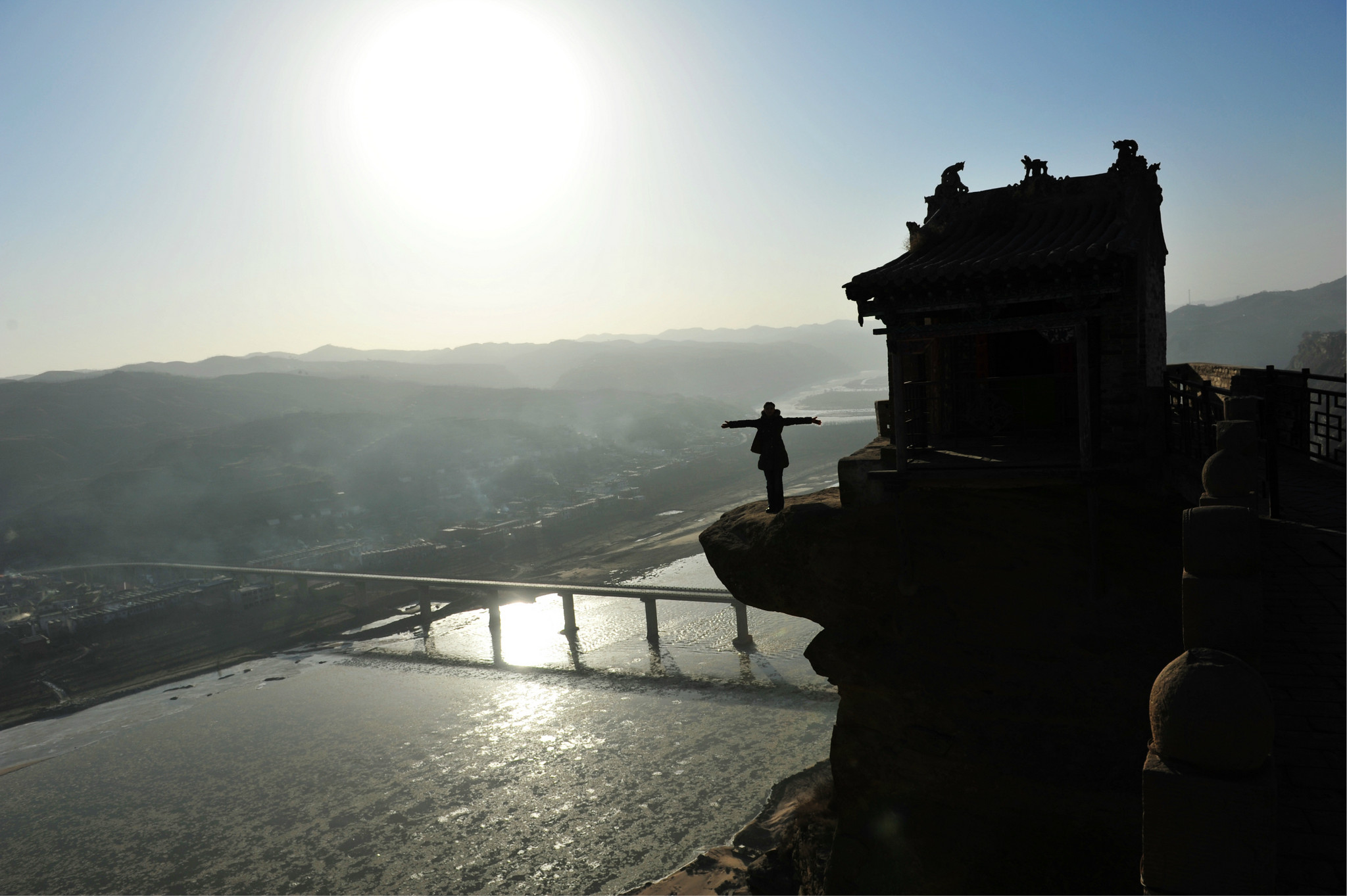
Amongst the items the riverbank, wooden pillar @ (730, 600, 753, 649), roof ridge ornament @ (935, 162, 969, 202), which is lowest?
the riverbank

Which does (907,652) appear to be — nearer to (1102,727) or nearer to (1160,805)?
(1102,727)

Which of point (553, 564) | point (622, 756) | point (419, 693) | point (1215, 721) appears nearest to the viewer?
point (1215, 721)

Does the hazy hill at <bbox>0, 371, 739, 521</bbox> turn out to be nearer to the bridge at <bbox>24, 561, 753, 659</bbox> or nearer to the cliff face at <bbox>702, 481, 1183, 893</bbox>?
the bridge at <bbox>24, 561, 753, 659</bbox>

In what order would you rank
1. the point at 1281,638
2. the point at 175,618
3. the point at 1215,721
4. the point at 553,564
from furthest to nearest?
the point at 553,564, the point at 175,618, the point at 1281,638, the point at 1215,721

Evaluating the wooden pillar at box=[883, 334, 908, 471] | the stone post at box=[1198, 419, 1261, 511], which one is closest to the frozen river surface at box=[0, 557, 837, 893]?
the wooden pillar at box=[883, 334, 908, 471]

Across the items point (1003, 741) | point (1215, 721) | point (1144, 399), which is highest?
point (1144, 399)

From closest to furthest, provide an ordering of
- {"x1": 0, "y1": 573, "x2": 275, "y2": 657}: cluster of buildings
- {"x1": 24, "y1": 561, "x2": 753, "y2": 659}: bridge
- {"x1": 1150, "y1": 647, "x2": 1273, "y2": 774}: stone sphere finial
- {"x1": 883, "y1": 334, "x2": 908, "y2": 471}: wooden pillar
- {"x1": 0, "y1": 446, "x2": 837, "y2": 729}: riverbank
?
{"x1": 1150, "y1": 647, "x2": 1273, "y2": 774}: stone sphere finial, {"x1": 883, "y1": 334, "x2": 908, "y2": 471}: wooden pillar, {"x1": 24, "y1": 561, "x2": 753, "y2": 659}: bridge, {"x1": 0, "y1": 446, "x2": 837, "y2": 729}: riverbank, {"x1": 0, "y1": 573, "x2": 275, "y2": 657}: cluster of buildings

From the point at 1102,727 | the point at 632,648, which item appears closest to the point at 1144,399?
the point at 1102,727
